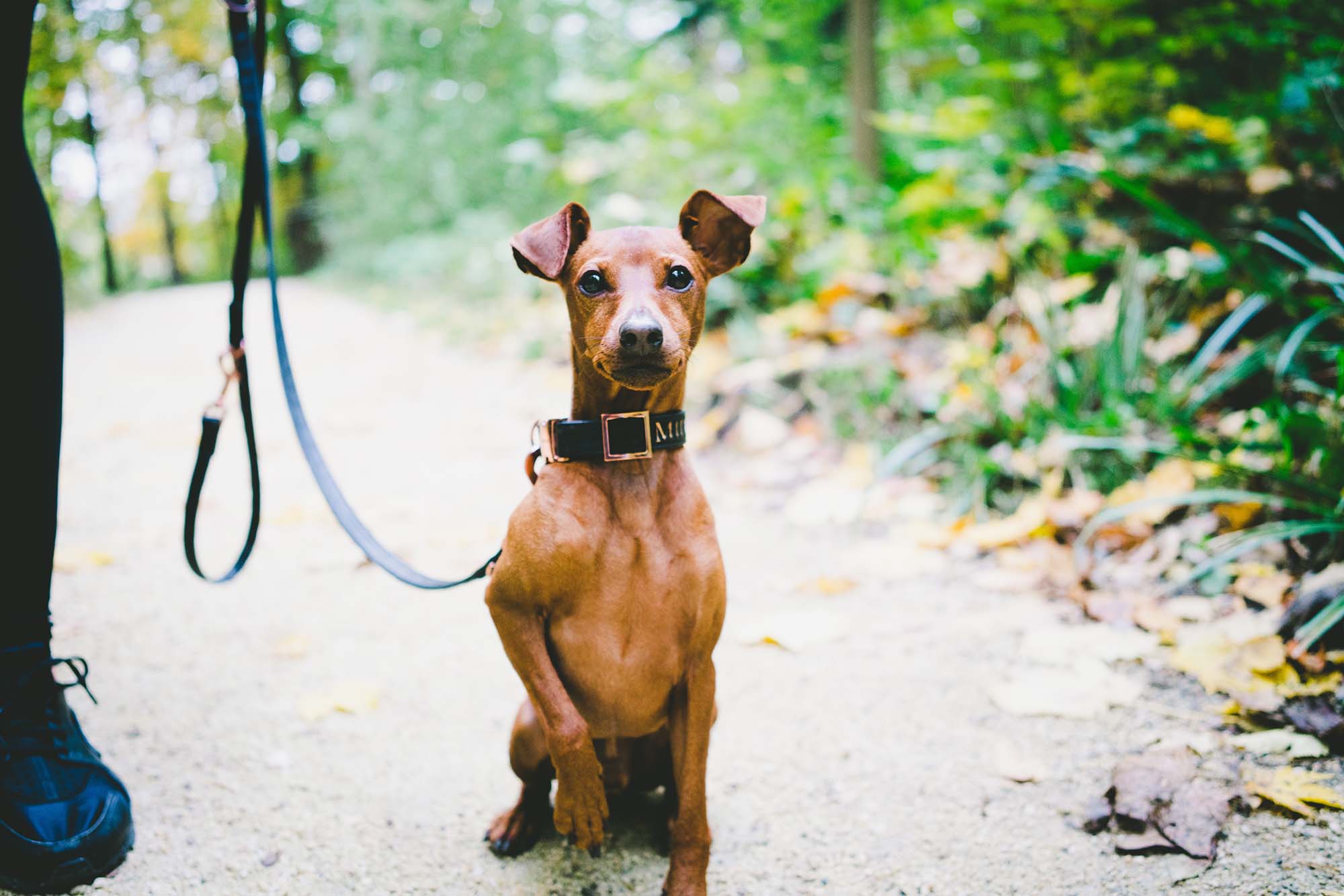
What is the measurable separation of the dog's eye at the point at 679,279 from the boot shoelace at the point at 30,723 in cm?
125

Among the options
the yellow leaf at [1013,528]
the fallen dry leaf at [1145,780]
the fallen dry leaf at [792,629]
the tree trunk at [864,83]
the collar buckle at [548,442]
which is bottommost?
the fallen dry leaf at [792,629]

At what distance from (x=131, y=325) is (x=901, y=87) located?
29.9 ft

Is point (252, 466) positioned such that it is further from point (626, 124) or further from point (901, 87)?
point (901, 87)

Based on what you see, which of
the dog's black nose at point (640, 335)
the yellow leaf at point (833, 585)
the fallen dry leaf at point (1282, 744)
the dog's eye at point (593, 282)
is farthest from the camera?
the yellow leaf at point (833, 585)

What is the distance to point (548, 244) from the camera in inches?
55.4

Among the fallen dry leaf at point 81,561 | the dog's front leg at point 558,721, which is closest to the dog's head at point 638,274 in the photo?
the dog's front leg at point 558,721

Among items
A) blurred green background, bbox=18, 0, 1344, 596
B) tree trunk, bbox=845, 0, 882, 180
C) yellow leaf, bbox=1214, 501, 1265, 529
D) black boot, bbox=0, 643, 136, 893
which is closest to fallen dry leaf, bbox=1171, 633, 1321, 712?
blurred green background, bbox=18, 0, 1344, 596

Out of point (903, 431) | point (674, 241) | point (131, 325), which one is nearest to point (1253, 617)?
point (903, 431)

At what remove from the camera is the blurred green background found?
3.03 metres

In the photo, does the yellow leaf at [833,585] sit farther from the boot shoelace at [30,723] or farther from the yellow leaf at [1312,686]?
the boot shoelace at [30,723]

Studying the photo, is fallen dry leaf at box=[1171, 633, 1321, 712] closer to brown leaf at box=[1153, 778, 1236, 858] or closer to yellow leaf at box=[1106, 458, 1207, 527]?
brown leaf at box=[1153, 778, 1236, 858]

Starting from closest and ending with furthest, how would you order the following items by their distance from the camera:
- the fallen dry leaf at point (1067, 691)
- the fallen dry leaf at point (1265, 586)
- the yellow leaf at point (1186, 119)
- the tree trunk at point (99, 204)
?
the fallen dry leaf at point (1067, 691), the fallen dry leaf at point (1265, 586), the yellow leaf at point (1186, 119), the tree trunk at point (99, 204)

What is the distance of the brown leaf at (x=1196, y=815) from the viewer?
61.7 inches

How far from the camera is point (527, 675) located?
140 cm
